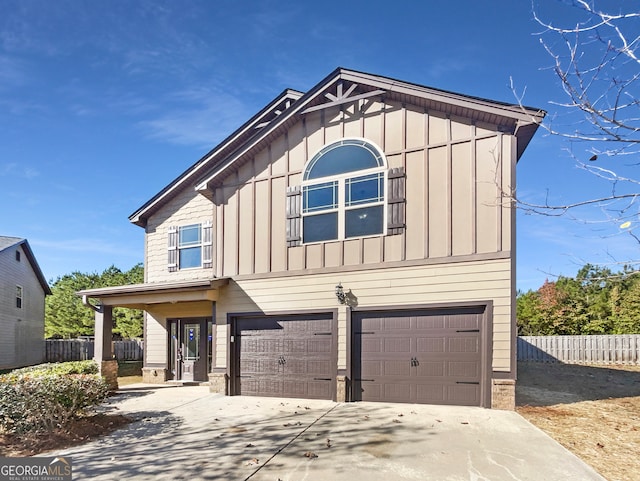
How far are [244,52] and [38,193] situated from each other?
1381 centimetres

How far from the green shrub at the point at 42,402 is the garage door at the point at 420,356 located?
220 inches

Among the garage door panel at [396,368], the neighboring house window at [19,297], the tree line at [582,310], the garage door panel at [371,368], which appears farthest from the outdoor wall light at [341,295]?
the neighboring house window at [19,297]

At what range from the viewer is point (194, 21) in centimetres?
920

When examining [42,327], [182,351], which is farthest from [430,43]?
[42,327]

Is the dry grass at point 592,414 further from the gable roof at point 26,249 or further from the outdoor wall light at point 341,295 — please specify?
the gable roof at point 26,249

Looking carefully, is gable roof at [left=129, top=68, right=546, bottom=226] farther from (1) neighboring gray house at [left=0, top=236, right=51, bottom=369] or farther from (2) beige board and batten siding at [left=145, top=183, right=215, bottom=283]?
(1) neighboring gray house at [left=0, top=236, right=51, bottom=369]

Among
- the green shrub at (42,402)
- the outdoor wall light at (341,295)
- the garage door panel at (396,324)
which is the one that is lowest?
the green shrub at (42,402)

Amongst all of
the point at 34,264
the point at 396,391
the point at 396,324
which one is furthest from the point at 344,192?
the point at 34,264

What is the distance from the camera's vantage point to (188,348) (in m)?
12.6

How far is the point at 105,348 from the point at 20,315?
49.6ft

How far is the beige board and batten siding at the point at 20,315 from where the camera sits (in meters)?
19.6

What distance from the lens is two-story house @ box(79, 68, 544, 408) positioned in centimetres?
788

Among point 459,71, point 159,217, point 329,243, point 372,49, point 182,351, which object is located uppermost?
point 372,49

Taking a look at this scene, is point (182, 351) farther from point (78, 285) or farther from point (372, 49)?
point (78, 285)
